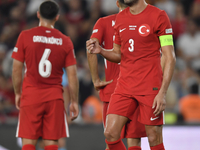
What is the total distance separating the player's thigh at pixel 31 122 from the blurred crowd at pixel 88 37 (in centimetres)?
248

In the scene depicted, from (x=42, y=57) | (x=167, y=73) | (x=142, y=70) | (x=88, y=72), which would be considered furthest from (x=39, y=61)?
(x=88, y=72)

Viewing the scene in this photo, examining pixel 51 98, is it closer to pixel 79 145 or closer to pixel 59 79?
pixel 59 79

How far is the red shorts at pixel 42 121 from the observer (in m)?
4.43

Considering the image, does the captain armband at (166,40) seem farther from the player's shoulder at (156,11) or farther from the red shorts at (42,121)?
the red shorts at (42,121)

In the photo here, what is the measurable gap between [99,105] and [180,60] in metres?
2.49

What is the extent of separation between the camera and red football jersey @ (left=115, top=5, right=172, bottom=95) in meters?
3.60

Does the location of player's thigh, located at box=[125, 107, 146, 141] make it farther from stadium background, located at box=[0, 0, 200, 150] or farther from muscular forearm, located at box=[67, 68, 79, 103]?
stadium background, located at box=[0, 0, 200, 150]

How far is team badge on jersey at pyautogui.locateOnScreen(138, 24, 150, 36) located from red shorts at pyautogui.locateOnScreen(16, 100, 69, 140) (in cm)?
152

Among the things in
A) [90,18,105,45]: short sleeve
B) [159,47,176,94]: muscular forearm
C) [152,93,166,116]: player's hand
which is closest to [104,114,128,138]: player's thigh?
[152,93,166,116]: player's hand

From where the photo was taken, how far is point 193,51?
368 inches

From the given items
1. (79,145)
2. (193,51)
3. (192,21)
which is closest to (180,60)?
(193,51)

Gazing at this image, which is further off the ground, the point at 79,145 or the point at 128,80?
the point at 128,80

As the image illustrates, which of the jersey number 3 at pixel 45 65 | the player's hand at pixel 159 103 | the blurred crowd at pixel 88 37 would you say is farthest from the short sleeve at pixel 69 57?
the blurred crowd at pixel 88 37

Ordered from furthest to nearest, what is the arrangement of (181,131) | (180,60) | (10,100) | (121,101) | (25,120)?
(180,60), (10,100), (181,131), (25,120), (121,101)
